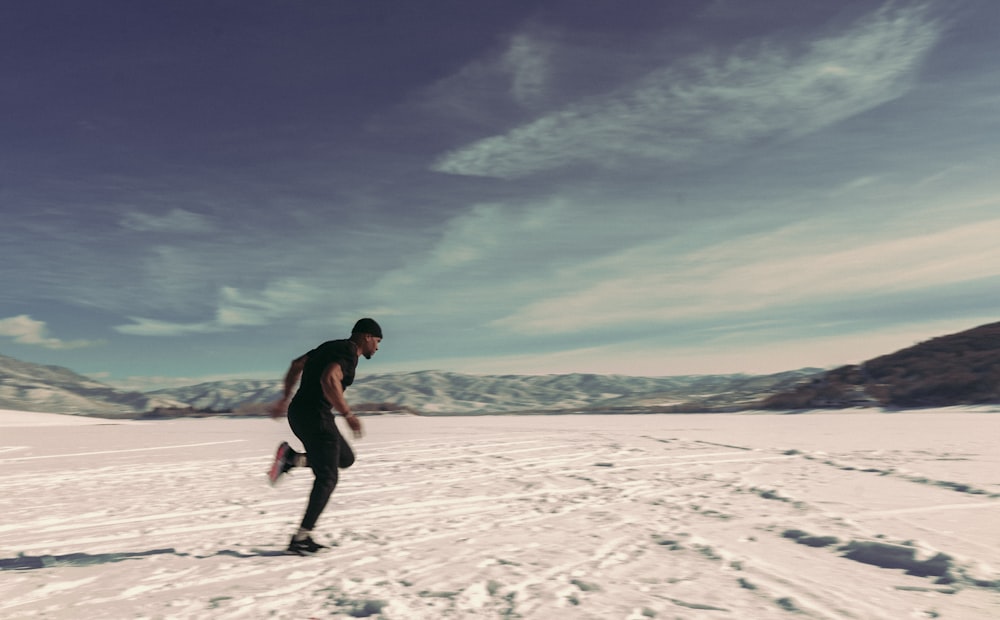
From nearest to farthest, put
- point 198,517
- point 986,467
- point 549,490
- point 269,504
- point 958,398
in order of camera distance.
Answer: point 198,517, point 269,504, point 549,490, point 986,467, point 958,398

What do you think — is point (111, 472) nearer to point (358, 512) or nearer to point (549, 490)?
point (358, 512)

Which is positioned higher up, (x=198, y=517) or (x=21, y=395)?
(x=21, y=395)

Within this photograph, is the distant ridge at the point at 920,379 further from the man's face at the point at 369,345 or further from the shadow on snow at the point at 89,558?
the shadow on snow at the point at 89,558

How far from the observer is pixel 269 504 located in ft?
22.4

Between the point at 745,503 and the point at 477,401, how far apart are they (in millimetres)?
137347

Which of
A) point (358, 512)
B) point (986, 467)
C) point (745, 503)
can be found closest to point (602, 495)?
point (745, 503)

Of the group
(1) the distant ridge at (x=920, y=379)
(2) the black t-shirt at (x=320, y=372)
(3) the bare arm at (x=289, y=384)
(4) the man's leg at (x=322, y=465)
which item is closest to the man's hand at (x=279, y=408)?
(3) the bare arm at (x=289, y=384)

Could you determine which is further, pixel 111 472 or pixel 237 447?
pixel 237 447

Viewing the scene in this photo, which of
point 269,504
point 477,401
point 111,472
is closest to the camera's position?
point 269,504

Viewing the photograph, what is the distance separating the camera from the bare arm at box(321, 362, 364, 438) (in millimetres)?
4750

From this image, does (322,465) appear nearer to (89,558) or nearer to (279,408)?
(279,408)

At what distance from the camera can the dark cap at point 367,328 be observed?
17.2 feet

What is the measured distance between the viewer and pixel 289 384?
536cm

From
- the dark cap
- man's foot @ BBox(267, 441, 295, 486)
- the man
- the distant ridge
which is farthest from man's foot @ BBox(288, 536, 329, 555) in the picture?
the distant ridge
